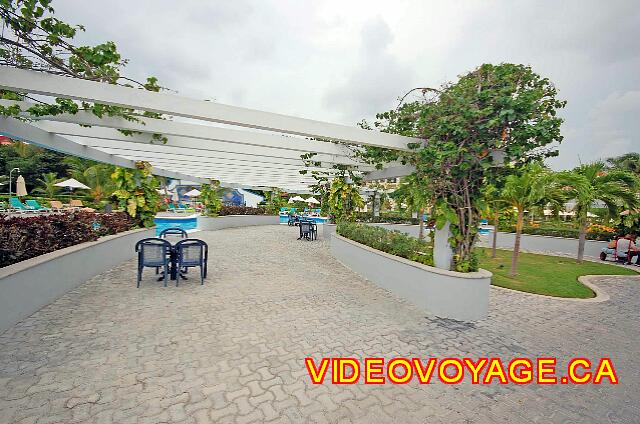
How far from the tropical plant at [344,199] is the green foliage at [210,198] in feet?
26.8

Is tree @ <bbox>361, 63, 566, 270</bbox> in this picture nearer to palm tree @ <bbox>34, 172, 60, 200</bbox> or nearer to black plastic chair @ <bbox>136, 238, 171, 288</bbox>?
black plastic chair @ <bbox>136, 238, 171, 288</bbox>

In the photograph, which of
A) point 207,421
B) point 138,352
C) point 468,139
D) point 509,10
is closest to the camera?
point 207,421

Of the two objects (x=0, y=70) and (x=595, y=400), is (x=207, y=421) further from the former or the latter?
(x=0, y=70)

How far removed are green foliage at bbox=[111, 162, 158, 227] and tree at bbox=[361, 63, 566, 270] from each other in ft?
31.3

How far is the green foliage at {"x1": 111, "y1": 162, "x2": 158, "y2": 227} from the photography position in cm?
986

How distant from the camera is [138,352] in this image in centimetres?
323

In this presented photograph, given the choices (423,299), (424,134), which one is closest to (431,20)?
(424,134)

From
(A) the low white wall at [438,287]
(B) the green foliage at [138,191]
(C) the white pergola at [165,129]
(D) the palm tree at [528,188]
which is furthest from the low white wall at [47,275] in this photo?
(D) the palm tree at [528,188]

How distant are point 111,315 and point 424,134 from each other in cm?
638

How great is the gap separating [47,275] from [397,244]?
6.58 meters

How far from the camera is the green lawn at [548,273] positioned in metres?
6.91

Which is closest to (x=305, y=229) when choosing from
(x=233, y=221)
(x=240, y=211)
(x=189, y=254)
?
(x=233, y=221)

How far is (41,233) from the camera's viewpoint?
4.96 m

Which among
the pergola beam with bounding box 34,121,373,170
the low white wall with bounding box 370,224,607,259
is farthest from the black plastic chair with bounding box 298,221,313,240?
the low white wall with bounding box 370,224,607,259
